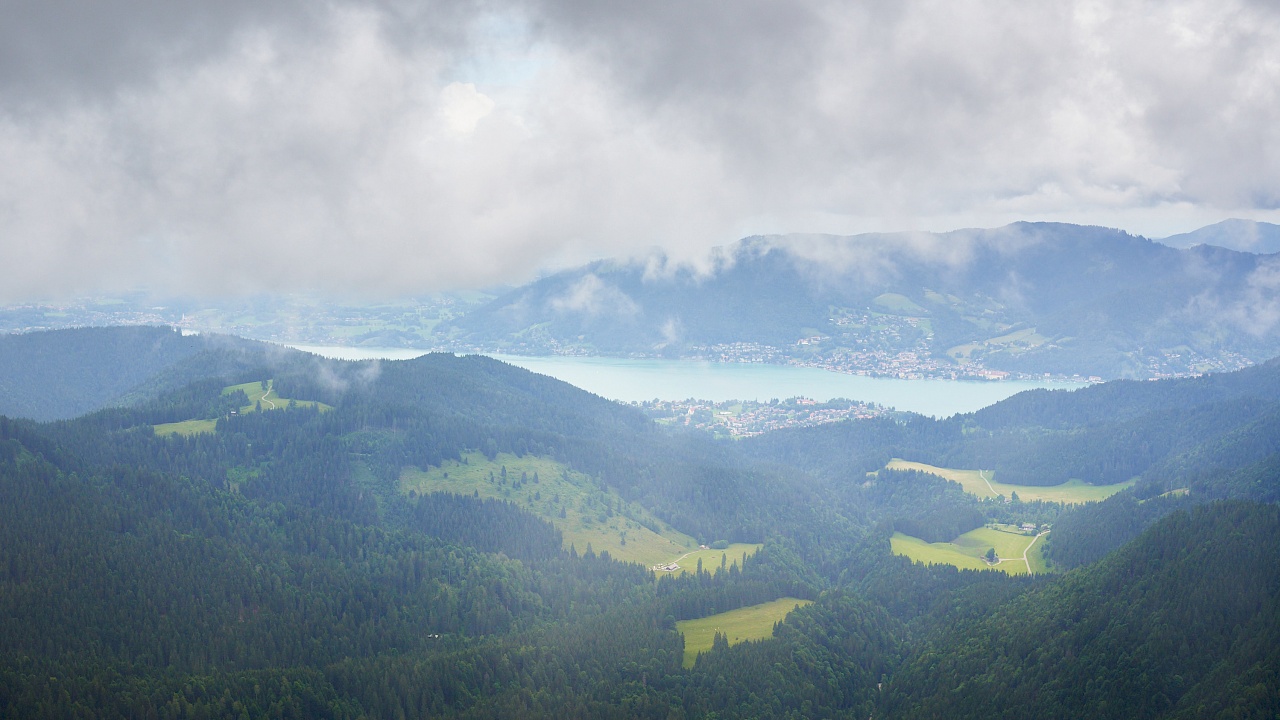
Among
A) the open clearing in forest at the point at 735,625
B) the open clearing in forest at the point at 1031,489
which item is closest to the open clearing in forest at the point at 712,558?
the open clearing in forest at the point at 735,625

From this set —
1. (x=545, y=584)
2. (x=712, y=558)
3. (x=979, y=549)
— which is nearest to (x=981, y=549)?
(x=979, y=549)

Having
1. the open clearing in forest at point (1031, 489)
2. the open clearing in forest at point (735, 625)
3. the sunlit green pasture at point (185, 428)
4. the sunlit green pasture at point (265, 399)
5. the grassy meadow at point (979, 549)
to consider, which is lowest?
the open clearing in forest at point (735, 625)

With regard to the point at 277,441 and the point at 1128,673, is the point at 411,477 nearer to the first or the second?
the point at 277,441

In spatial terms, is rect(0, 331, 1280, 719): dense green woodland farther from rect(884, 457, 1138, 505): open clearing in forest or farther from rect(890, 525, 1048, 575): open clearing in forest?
rect(884, 457, 1138, 505): open clearing in forest

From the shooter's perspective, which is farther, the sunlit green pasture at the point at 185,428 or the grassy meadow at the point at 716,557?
the sunlit green pasture at the point at 185,428

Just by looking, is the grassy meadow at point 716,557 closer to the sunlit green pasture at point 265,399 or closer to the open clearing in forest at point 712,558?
the open clearing in forest at point 712,558

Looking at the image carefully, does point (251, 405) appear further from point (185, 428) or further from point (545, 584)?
point (545, 584)

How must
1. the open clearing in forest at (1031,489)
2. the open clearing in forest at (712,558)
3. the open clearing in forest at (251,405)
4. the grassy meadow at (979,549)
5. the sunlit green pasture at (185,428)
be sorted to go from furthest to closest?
the open clearing in forest at (1031,489)
the open clearing in forest at (251,405)
the sunlit green pasture at (185,428)
the open clearing in forest at (712,558)
the grassy meadow at (979,549)

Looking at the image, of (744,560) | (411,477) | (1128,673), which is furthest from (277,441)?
(1128,673)
